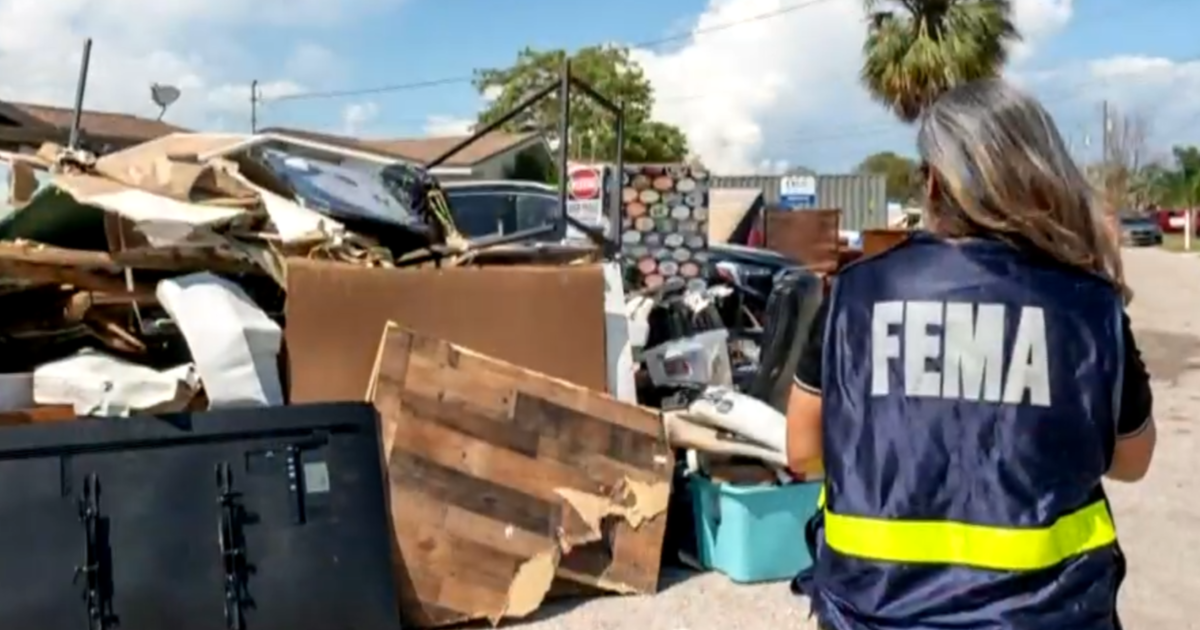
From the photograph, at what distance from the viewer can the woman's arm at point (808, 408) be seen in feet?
5.68

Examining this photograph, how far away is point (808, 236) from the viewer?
14500 millimetres

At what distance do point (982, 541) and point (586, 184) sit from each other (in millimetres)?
10818

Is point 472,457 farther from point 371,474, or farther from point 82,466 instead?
point 82,466

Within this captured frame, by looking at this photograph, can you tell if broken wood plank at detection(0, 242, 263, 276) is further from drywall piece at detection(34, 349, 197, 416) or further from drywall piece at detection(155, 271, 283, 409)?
drywall piece at detection(34, 349, 197, 416)

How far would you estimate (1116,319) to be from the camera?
5.36ft

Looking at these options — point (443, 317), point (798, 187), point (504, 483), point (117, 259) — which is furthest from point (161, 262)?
point (798, 187)

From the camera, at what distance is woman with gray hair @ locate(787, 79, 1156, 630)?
159 centimetres

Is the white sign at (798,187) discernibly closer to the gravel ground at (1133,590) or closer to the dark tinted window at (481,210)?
the dark tinted window at (481,210)

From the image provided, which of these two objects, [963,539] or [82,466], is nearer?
[963,539]

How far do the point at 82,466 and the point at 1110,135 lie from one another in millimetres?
57843

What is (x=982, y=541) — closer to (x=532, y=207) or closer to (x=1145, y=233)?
(x=532, y=207)

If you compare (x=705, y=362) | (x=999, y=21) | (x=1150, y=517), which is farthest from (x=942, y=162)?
(x=999, y=21)

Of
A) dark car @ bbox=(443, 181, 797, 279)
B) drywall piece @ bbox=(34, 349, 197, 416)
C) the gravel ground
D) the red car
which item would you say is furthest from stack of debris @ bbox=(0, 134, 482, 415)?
the red car

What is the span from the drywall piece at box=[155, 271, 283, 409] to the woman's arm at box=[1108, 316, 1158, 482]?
11.4 ft
